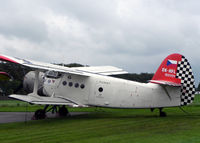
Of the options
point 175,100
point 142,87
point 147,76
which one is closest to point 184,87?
point 175,100

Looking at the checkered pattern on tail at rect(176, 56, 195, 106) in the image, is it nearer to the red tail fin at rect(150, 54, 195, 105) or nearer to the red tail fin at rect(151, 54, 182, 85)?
the red tail fin at rect(150, 54, 195, 105)

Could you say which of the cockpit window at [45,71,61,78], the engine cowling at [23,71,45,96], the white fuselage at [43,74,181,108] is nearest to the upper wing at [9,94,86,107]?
the white fuselage at [43,74,181,108]

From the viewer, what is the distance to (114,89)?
623 inches

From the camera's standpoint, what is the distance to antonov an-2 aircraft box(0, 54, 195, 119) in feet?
48.7

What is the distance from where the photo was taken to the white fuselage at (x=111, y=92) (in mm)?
15172

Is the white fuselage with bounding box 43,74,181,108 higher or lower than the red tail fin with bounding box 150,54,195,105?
lower

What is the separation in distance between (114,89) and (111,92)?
225 mm

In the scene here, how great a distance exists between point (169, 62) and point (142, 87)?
6.13ft

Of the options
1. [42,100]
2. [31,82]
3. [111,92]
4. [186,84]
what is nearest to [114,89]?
[111,92]

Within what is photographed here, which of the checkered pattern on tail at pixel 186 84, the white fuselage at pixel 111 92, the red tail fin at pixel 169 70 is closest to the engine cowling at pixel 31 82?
the white fuselage at pixel 111 92

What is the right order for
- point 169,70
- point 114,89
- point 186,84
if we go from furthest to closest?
point 114,89 < point 169,70 < point 186,84

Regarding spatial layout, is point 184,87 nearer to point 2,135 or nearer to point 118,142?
point 118,142

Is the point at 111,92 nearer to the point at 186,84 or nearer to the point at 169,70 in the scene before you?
the point at 169,70

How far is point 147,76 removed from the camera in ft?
328
